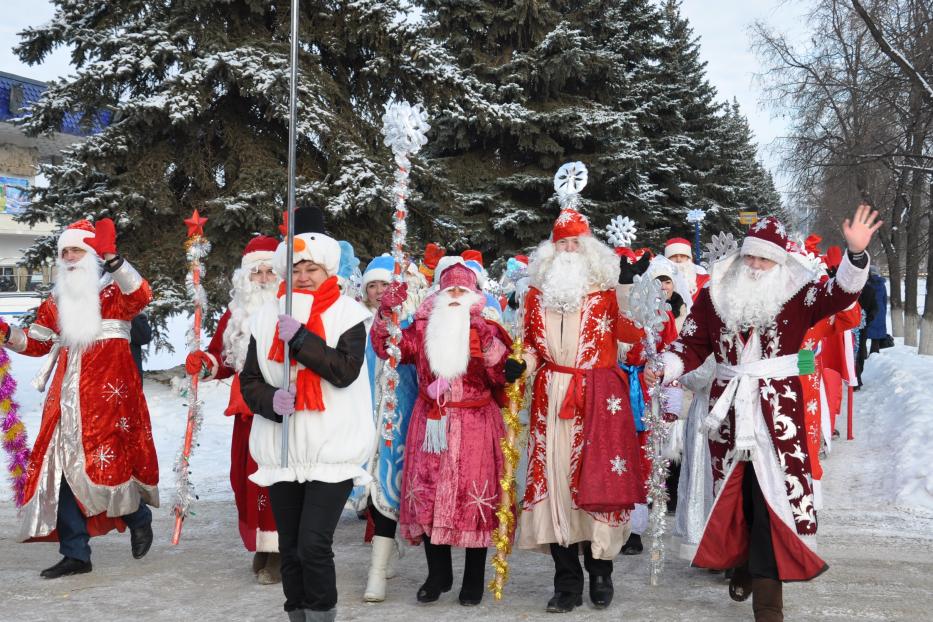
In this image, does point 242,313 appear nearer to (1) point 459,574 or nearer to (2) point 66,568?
(2) point 66,568

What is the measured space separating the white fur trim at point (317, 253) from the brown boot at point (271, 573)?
1.92 meters

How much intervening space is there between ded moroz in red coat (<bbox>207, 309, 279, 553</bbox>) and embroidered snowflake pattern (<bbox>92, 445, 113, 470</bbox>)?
31.1 inches

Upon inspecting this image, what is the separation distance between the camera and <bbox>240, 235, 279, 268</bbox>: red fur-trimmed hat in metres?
5.69

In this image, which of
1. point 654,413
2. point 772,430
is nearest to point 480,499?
point 654,413

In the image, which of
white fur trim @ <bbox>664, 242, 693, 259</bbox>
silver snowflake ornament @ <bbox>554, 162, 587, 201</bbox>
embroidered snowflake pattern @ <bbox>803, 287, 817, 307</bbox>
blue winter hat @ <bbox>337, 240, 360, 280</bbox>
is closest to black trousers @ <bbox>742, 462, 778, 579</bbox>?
embroidered snowflake pattern @ <bbox>803, 287, 817, 307</bbox>

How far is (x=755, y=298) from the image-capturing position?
446 centimetres

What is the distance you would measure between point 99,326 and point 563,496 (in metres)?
3.12

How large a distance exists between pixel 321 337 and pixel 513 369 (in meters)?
1.17

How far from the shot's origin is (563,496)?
15.6ft

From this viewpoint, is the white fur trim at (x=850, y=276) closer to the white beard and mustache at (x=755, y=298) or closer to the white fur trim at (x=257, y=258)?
the white beard and mustache at (x=755, y=298)

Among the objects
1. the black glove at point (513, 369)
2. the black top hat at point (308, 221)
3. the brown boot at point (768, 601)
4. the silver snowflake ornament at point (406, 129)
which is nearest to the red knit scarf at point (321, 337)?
the black top hat at point (308, 221)

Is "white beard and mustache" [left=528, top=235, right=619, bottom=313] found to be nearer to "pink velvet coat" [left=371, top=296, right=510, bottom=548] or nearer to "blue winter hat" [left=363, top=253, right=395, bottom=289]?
"pink velvet coat" [left=371, top=296, right=510, bottom=548]

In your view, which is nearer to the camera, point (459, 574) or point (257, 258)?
point (459, 574)

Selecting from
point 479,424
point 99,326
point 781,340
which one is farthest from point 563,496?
point 99,326
